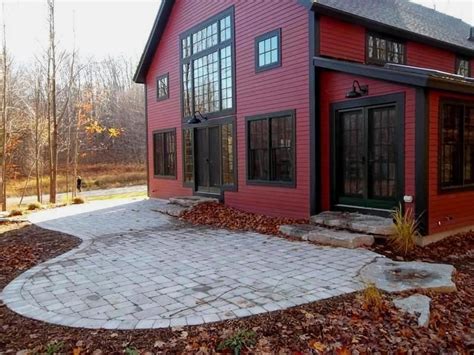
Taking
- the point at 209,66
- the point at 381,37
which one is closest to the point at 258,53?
the point at 209,66

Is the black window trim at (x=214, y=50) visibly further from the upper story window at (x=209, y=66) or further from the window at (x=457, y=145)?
the window at (x=457, y=145)

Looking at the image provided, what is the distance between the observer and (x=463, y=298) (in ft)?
14.1

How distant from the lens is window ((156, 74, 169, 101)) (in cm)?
1374

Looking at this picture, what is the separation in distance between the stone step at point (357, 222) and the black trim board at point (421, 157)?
1.70 feet

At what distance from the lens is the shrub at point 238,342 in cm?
307

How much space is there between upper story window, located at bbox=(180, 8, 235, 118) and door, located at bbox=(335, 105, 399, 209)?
12.1 feet

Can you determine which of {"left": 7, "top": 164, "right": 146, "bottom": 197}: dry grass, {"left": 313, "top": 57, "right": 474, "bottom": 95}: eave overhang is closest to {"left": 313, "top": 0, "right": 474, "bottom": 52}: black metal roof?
{"left": 313, "top": 57, "right": 474, "bottom": 95}: eave overhang

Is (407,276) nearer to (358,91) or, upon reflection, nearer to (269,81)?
(358,91)

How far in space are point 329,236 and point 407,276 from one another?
197 cm

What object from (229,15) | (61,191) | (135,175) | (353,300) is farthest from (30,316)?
(135,175)

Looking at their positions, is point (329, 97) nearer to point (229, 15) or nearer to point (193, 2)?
point (229, 15)

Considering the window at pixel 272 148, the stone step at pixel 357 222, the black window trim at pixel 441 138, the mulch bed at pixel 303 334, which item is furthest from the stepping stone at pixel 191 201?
the mulch bed at pixel 303 334

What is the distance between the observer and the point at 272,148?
9.38 m

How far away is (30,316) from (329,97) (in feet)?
21.2
